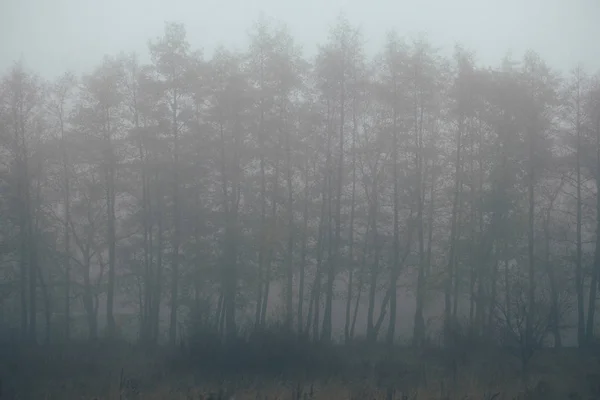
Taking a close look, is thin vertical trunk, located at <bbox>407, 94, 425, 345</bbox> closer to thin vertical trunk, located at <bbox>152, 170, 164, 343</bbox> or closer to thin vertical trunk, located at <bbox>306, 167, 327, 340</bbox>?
thin vertical trunk, located at <bbox>306, 167, 327, 340</bbox>

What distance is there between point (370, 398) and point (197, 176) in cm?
1381

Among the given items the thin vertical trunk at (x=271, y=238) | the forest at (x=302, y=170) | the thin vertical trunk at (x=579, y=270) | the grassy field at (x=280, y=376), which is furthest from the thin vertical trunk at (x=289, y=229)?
the thin vertical trunk at (x=579, y=270)

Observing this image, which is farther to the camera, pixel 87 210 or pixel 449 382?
pixel 87 210

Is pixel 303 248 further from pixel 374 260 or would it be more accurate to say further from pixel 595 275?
pixel 595 275

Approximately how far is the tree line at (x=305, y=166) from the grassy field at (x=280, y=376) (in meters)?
5.00

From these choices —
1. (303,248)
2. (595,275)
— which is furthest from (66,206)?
(595,275)

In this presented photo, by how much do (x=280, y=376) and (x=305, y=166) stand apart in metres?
12.0

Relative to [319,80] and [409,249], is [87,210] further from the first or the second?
[409,249]

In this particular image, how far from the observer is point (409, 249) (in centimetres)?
2264

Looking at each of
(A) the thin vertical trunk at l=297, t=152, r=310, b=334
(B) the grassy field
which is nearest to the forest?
(A) the thin vertical trunk at l=297, t=152, r=310, b=334

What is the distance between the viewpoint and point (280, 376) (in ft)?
42.3

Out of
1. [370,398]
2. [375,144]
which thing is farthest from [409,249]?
[370,398]

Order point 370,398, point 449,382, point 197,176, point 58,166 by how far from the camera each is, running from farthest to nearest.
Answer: point 58,166 < point 197,176 < point 449,382 < point 370,398

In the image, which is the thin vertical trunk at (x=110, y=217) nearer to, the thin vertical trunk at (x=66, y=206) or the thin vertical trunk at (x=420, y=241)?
the thin vertical trunk at (x=66, y=206)
